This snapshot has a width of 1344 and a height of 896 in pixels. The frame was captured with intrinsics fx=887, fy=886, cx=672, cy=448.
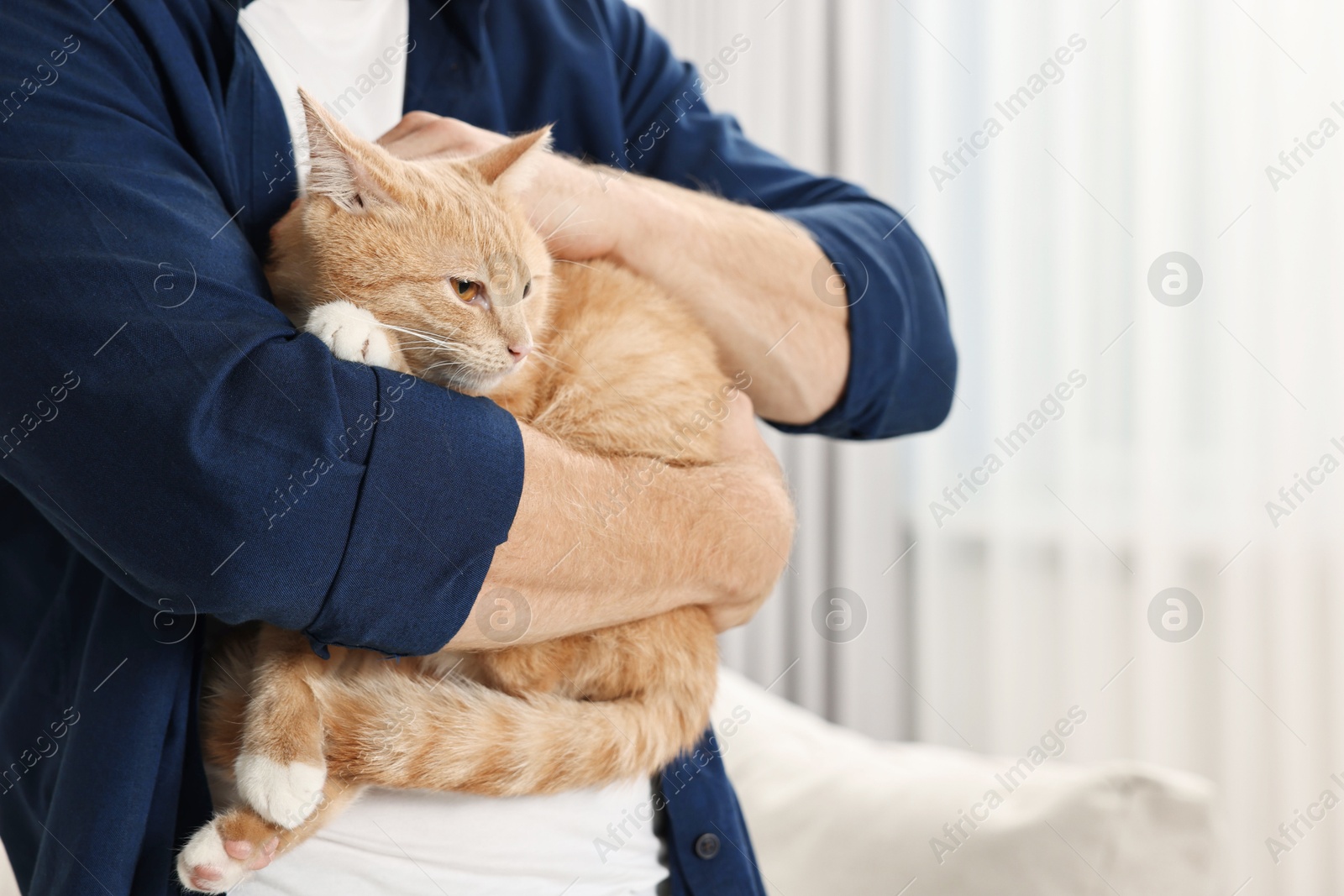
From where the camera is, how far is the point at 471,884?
2.76ft

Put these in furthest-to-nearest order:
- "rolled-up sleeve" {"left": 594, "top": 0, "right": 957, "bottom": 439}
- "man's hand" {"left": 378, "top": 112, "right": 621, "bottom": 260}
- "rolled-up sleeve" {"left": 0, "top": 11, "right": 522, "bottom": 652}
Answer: "rolled-up sleeve" {"left": 594, "top": 0, "right": 957, "bottom": 439} → "man's hand" {"left": 378, "top": 112, "right": 621, "bottom": 260} → "rolled-up sleeve" {"left": 0, "top": 11, "right": 522, "bottom": 652}

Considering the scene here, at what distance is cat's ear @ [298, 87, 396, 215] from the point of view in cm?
79

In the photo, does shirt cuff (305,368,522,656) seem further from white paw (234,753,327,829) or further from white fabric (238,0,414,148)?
white fabric (238,0,414,148)

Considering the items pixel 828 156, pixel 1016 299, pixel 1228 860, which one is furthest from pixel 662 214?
pixel 828 156

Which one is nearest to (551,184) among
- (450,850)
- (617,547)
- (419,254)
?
(419,254)

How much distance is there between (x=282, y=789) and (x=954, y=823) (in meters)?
1.12

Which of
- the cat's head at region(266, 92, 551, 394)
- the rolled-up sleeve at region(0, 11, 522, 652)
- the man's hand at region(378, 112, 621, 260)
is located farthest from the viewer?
the man's hand at region(378, 112, 621, 260)

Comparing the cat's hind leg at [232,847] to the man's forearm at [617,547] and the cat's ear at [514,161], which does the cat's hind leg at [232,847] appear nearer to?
the man's forearm at [617,547]

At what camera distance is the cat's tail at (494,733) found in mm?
797

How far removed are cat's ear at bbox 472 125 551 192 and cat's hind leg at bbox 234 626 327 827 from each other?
1.69 feet

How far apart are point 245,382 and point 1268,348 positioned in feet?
6.79

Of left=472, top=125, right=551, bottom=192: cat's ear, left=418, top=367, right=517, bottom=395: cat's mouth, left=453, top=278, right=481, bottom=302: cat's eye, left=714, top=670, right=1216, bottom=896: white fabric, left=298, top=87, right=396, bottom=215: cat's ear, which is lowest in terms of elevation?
left=714, top=670, right=1216, bottom=896: white fabric

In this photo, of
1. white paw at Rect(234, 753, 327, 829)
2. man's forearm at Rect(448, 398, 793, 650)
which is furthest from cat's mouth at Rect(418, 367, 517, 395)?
white paw at Rect(234, 753, 327, 829)

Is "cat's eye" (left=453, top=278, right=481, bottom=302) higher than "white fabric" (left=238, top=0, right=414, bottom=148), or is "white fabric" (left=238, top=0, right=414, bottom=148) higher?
"white fabric" (left=238, top=0, right=414, bottom=148)
